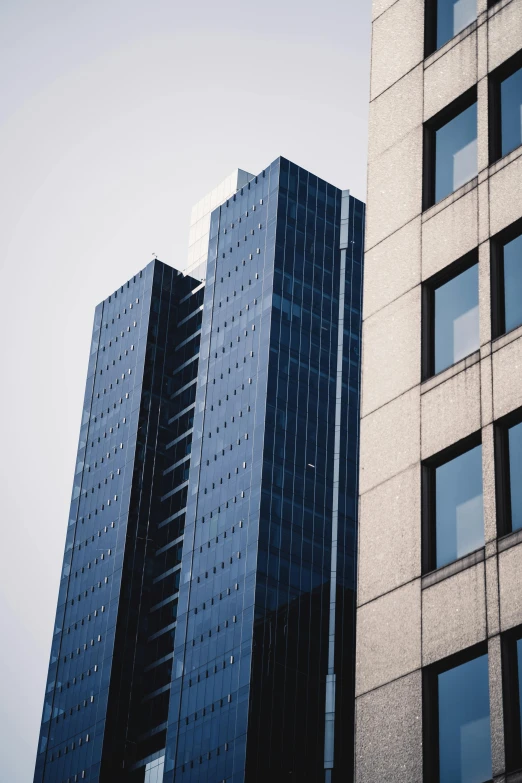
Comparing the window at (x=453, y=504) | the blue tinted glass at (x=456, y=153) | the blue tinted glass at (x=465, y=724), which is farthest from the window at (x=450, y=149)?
the blue tinted glass at (x=465, y=724)

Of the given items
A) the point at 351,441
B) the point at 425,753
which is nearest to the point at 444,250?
the point at 425,753

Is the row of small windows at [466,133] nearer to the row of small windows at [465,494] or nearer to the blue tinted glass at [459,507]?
the row of small windows at [465,494]

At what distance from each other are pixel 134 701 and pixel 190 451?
29405 millimetres

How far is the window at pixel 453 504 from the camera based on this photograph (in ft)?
88.6

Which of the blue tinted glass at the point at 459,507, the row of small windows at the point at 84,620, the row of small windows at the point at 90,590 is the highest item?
the row of small windows at the point at 90,590

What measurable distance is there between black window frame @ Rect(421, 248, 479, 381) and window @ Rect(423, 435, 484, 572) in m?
2.07

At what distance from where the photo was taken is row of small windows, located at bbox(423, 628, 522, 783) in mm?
24359

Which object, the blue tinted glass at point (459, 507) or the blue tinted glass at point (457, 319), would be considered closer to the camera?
the blue tinted glass at point (459, 507)

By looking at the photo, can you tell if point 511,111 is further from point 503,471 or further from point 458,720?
point 458,720

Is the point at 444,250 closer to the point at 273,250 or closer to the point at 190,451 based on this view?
the point at 273,250

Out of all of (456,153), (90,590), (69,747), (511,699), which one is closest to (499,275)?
(456,153)

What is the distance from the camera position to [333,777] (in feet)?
429

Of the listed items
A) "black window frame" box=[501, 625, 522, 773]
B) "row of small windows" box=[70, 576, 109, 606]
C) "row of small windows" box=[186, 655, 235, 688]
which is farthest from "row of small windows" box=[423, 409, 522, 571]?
"row of small windows" box=[70, 576, 109, 606]

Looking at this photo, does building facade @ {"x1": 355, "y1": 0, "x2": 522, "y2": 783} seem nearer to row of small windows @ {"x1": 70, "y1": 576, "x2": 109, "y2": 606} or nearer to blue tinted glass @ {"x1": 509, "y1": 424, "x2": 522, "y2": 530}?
blue tinted glass @ {"x1": 509, "y1": 424, "x2": 522, "y2": 530}
